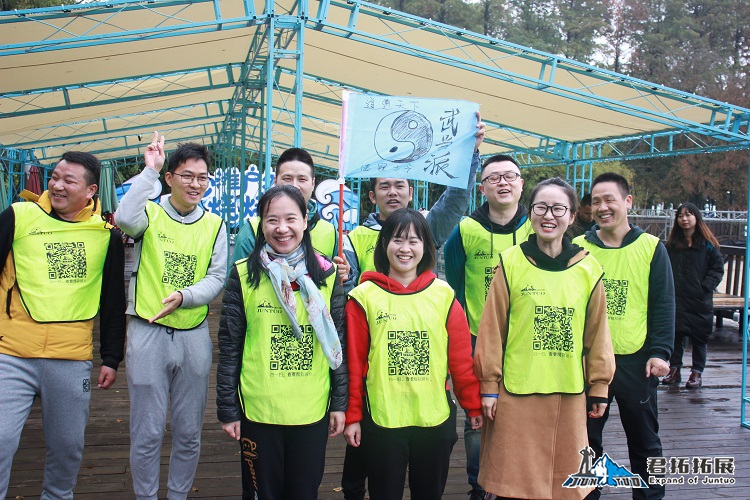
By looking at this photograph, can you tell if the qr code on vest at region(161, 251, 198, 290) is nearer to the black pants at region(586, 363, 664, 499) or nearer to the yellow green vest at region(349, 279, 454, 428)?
the yellow green vest at region(349, 279, 454, 428)

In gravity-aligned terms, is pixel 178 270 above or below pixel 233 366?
above

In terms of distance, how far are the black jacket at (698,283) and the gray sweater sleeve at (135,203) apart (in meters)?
5.21

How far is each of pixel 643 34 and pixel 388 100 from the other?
33.6 m

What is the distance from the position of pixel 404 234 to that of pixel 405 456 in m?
0.90

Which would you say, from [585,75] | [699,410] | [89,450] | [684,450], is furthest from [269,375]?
[585,75]

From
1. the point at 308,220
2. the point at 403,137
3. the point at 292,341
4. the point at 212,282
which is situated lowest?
the point at 292,341

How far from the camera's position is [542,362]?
2.72 metres

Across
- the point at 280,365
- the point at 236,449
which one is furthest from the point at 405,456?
the point at 236,449

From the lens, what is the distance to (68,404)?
8.87 ft

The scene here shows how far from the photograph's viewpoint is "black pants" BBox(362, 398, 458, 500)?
2580 mm

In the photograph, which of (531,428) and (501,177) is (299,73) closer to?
(501,177)

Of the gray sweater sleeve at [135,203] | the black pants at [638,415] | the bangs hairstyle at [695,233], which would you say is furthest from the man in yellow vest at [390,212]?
the bangs hairstyle at [695,233]

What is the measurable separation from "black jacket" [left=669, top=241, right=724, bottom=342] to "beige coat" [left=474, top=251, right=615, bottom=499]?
391 centimetres

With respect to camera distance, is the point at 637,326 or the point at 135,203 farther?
the point at 637,326
